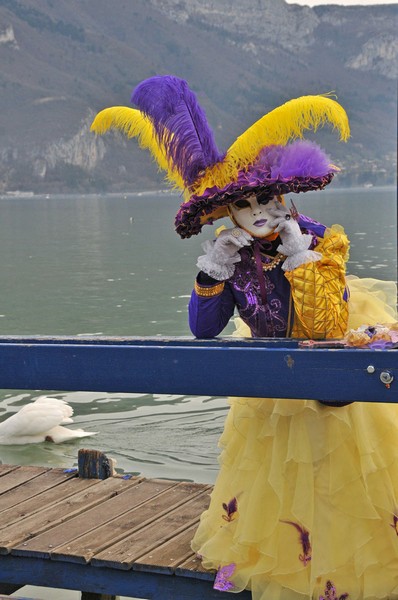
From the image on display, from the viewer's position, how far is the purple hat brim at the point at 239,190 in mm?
3807

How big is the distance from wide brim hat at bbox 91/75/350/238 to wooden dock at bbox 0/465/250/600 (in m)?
1.35

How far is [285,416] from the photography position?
3793mm

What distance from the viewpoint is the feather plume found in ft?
12.6

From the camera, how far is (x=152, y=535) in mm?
4598

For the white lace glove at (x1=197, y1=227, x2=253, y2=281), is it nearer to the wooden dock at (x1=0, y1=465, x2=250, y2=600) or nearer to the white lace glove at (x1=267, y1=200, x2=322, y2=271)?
the white lace glove at (x1=267, y1=200, x2=322, y2=271)

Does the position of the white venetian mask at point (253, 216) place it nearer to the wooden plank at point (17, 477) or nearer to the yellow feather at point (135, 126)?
the yellow feather at point (135, 126)

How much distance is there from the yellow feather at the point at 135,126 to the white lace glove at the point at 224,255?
1.07 ft

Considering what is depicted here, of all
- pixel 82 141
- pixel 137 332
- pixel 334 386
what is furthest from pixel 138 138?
pixel 82 141

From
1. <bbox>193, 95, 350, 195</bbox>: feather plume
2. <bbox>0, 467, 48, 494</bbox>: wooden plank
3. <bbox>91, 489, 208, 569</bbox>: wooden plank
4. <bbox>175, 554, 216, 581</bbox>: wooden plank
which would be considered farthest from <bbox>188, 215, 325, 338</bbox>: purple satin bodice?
<bbox>0, 467, 48, 494</bbox>: wooden plank

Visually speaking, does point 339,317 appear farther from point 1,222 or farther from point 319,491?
point 1,222

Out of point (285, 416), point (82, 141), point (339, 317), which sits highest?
point (82, 141)

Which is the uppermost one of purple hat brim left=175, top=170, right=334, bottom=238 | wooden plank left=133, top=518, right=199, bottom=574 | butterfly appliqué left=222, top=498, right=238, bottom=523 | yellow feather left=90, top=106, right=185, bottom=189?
yellow feather left=90, top=106, right=185, bottom=189

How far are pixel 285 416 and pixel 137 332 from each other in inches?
577

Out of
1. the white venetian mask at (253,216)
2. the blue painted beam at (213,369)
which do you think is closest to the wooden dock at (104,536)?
the blue painted beam at (213,369)
